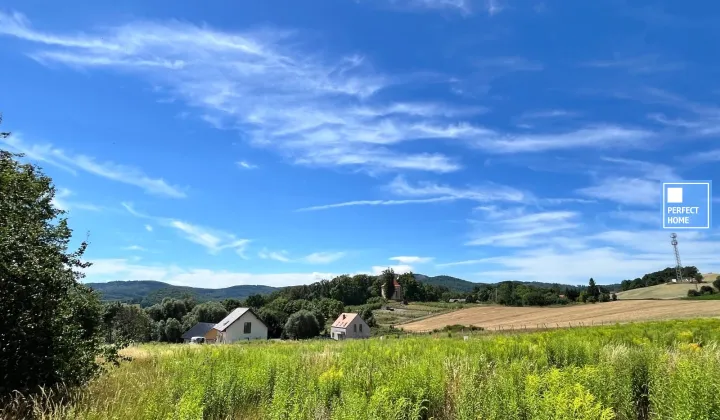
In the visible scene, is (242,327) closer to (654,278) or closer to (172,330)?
(172,330)

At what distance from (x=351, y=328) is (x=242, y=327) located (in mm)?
20352

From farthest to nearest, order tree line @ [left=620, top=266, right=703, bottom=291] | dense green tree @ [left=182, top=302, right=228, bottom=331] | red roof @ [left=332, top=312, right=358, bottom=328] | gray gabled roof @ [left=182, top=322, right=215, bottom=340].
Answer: tree line @ [left=620, top=266, right=703, bottom=291] < dense green tree @ [left=182, top=302, right=228, bottom=331] < gray gabled roof @ [left=182, top=322, right=215, bottom=340] < red roof @ [left=332, top=312, right=358, bottom=328]

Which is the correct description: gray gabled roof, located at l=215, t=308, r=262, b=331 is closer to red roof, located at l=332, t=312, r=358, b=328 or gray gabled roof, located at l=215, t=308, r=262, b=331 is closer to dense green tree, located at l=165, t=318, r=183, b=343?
red roof, located at l=332, t=312, r=358, b=328

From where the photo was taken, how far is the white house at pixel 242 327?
68.2m

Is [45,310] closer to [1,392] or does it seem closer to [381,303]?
[1,392]

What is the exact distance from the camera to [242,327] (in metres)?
70.4

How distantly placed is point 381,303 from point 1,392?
415 ft

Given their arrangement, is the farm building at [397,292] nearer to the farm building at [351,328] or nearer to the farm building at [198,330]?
the farm building at [351,328]

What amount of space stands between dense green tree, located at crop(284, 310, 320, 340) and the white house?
5.13 meters

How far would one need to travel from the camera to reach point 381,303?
5123 inches

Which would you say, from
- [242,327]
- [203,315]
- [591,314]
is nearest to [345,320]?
[242,327]

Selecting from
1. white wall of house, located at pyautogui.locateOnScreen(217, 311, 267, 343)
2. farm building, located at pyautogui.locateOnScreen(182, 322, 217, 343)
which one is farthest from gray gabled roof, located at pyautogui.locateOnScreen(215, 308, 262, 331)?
farm building, located at pyautogui.locateOnScreen(182, 322, 217, 343)

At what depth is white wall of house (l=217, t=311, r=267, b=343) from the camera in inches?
2677

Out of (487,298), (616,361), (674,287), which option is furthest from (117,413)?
(487,298)
